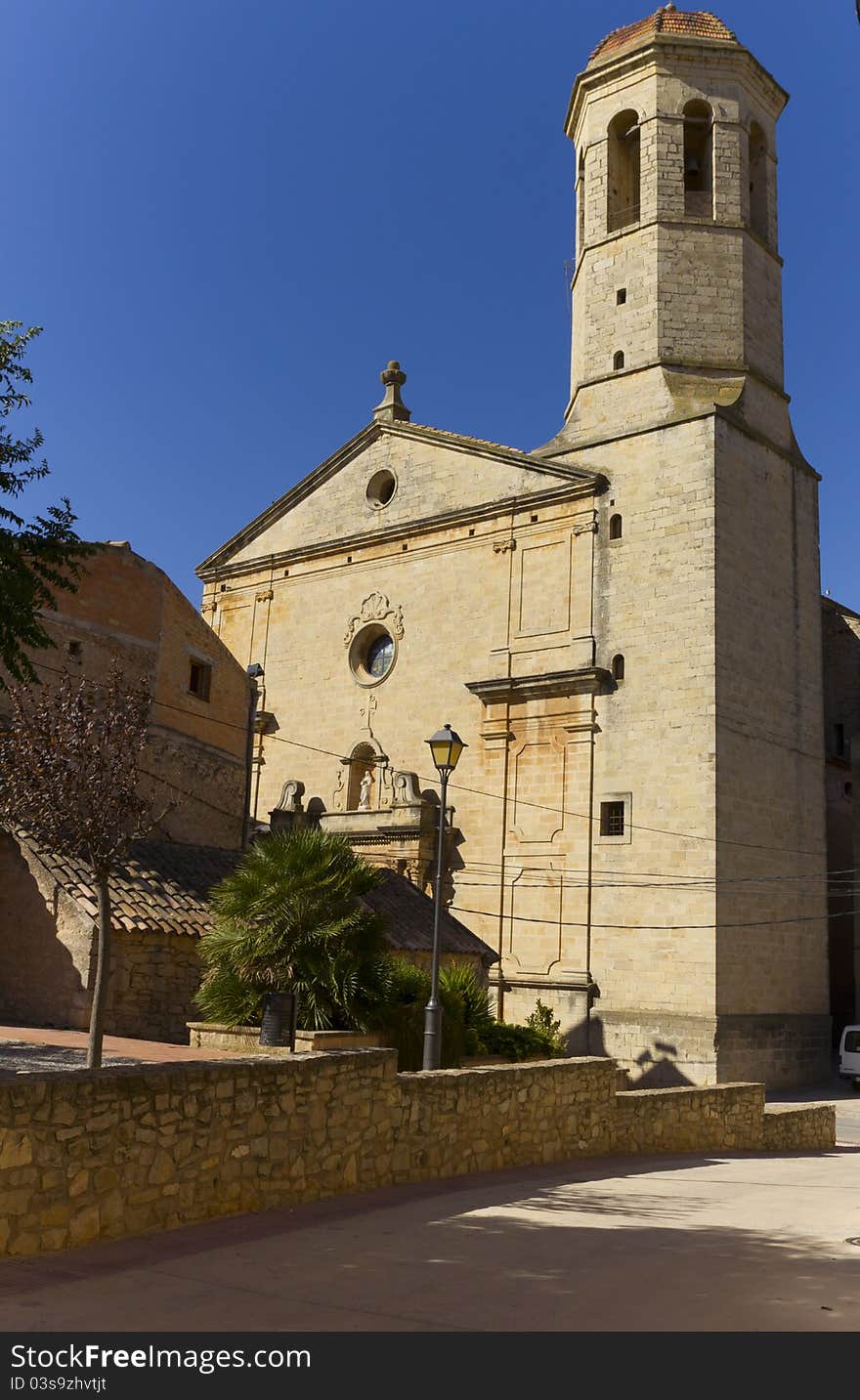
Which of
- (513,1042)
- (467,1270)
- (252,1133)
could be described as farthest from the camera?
(513,1042)

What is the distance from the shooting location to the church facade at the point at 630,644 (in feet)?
80.7

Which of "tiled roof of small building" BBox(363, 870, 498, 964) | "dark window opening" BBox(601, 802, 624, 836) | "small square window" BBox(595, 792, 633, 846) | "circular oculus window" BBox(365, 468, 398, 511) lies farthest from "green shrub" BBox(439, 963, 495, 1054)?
"circular oculus window" BBox(365, 468, 398, 511)

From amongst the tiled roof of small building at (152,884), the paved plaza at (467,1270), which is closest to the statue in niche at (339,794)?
the tiled roof of small building at (152,884)

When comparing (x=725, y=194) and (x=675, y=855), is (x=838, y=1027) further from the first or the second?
(x=725, y=194)

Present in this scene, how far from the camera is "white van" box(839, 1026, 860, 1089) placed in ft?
82.3

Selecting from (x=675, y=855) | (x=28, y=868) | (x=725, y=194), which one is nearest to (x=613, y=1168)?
(x=28, y=868)

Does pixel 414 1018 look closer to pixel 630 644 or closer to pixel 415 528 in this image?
pixel 630 644

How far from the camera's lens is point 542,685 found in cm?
2753

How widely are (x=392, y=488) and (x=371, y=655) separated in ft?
15.3

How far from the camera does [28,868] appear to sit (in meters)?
15.4

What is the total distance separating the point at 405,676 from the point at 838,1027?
1383 cm

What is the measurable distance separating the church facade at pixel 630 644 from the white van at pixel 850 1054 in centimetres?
54

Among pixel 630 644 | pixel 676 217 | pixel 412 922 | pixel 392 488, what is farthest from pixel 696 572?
pixel 392 488
